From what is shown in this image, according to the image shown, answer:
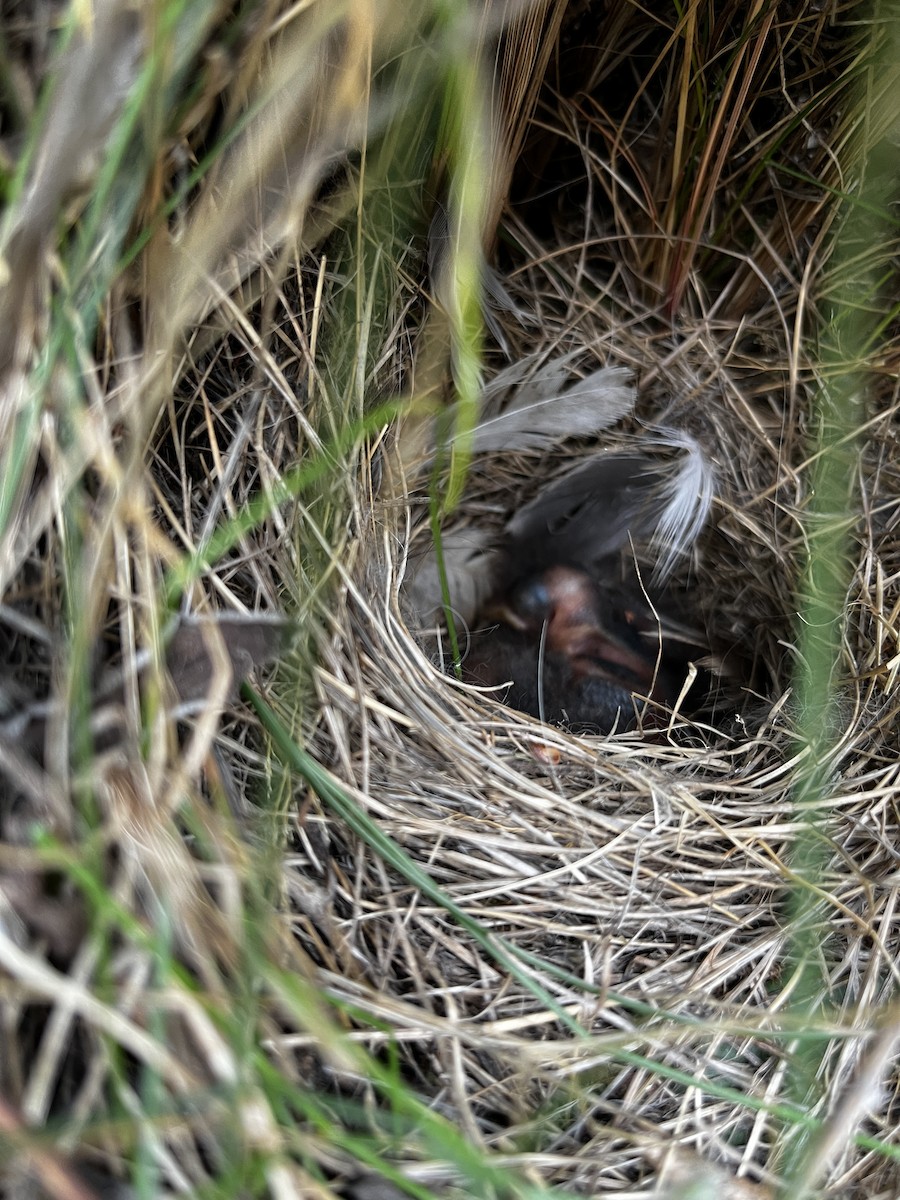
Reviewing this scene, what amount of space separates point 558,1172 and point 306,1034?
25 cm

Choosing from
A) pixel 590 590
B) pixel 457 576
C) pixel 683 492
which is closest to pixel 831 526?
pixel 683 492

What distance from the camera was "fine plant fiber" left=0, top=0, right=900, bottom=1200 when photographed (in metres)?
0.56

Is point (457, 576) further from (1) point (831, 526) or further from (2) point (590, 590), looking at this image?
(1) point (831, 526)

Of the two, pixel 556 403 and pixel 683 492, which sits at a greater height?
pixel 556 403

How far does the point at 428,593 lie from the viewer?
1369 millimetres

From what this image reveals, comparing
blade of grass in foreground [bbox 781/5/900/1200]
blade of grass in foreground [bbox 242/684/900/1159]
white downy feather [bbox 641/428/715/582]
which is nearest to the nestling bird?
white downy feather [bbox 641/428/715/582]

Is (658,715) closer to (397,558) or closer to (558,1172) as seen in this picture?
(397,558)

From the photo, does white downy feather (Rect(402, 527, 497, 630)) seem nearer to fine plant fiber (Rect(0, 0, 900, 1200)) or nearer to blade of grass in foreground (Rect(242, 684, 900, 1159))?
fine plant fiber (Rect(0, 0, 900, 1200))

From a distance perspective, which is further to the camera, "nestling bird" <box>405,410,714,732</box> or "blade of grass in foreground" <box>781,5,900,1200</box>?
"nestling bird" <box>405,410,714,732</box>

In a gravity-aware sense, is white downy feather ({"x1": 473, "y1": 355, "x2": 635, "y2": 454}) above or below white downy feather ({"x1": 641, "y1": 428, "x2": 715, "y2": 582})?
above

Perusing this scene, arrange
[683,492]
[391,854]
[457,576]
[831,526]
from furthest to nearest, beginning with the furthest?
[457,576], [683,492], [831,526], [391,854]

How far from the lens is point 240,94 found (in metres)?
0.65

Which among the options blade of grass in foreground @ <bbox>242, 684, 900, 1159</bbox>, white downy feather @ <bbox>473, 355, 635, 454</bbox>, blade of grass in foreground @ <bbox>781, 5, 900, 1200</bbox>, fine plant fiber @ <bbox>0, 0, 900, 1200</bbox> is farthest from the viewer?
white downy feather @ <bbox>473, 355, 635, 454</bbox>

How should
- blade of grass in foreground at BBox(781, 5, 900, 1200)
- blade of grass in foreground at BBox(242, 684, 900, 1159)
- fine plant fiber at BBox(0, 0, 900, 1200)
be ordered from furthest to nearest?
blade of grass in foreground at BBox(781, 5, 900, 1200) → blade of grass in foreground at BBox(242, 684, 900, 1159) → fine plant fiber at BBox(0, 0, 900, 1200)
